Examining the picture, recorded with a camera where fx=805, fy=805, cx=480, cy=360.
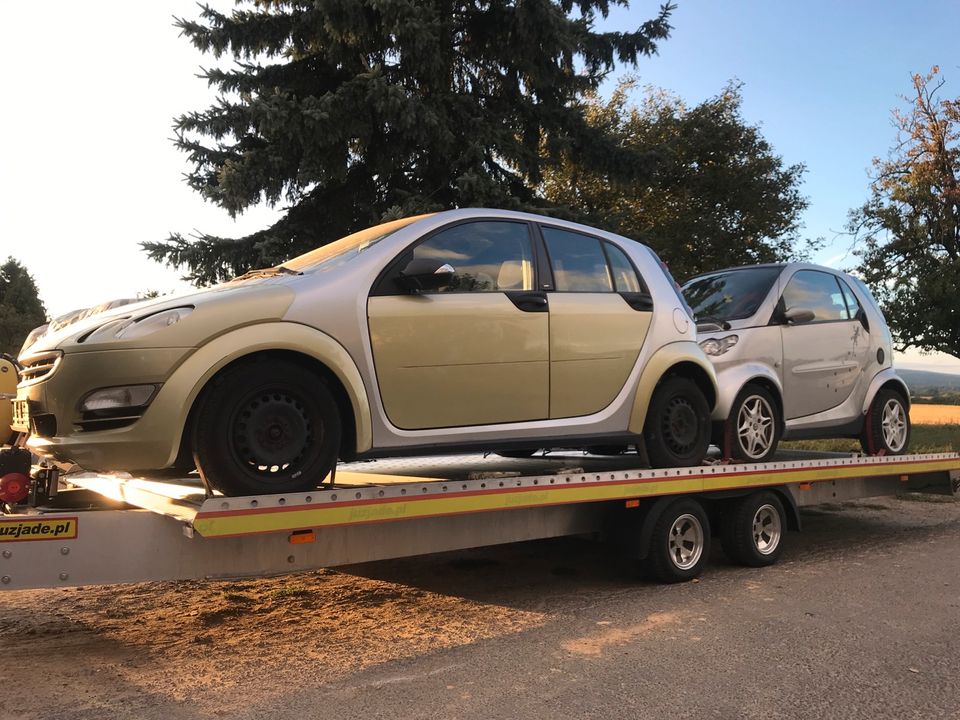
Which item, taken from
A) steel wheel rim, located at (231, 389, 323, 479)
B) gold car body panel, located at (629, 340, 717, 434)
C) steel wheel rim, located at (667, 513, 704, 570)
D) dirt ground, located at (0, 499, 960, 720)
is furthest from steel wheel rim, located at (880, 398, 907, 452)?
steel wheel rim, located at (231, 389, 323, 479)

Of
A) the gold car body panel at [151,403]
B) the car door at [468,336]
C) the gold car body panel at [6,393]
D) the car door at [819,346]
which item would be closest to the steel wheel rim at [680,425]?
the car door at [468,336]

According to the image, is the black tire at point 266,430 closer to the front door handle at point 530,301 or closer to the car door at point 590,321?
the front door handle at point 530,301

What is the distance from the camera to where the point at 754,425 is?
6.34 m

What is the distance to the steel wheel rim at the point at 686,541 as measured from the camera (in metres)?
5.62

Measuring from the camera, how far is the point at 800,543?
7277 mm

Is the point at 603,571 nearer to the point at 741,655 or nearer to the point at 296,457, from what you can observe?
the point at 741,655

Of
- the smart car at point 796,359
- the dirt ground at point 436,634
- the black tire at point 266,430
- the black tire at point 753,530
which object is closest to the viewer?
the dirt ground at point 436,634

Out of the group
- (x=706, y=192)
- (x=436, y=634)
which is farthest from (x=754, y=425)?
(x=706, y=192)

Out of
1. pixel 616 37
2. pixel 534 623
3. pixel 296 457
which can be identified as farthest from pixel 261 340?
pixel 616 37

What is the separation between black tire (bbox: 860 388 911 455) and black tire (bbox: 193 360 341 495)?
5.43 m

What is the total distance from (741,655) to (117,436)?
→ 3147 millimetres

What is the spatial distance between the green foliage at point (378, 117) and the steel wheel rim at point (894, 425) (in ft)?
21.4

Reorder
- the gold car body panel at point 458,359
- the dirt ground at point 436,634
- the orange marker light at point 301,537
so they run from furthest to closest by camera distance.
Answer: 1. the gold car body panel at point 458,359
2. the orange marker light at point 301,537
3. the dirt ground at point 436,634

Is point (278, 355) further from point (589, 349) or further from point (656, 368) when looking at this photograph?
point (656, 368)
